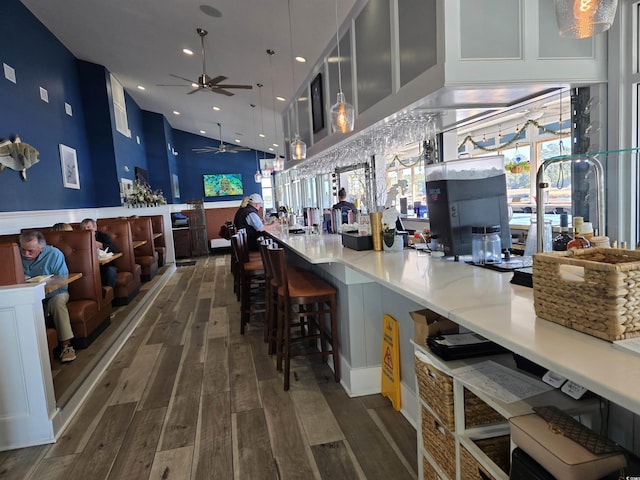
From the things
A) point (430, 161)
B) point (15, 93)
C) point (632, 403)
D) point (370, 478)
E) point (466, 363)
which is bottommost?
point (370, 478)

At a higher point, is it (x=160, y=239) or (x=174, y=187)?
(x=174, y=187)

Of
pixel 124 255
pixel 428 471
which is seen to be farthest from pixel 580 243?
pixel 124 255

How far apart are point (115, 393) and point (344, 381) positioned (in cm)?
168

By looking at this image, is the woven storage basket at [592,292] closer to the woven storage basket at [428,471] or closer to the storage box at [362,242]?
the woven storage basket at [428,471]

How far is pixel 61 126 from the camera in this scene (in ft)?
22.8

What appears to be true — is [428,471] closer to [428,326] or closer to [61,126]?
[428,326]

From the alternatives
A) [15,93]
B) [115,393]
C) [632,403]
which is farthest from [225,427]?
[15,93]

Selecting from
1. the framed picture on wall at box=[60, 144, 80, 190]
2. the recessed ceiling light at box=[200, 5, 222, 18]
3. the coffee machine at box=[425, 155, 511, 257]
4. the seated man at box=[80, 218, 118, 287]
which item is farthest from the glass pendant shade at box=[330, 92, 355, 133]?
the framed picture on wall at box=[60, 144, 80, 190]

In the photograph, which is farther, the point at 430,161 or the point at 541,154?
the point at 541,154

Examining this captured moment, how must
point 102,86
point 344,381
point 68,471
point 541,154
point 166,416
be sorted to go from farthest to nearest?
point 102,86 < point 541,154 < point 344,381 < point 166,416 < point 68,471

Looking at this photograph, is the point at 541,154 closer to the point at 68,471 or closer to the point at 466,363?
the point at 466,363

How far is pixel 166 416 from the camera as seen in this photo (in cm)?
254

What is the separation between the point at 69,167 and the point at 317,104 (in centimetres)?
501

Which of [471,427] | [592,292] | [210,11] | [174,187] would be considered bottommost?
[471,427]
